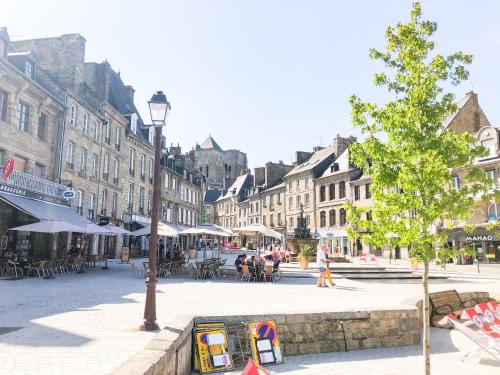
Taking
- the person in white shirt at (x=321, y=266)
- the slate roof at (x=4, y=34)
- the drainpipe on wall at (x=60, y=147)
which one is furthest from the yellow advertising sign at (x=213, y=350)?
the drainpipe on wall at (x=60, y=147)

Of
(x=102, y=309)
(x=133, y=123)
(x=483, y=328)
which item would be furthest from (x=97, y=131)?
(x=483, y=328)

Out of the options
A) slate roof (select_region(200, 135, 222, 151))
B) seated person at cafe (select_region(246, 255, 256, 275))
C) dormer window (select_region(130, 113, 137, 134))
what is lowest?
seated person at cafe (select_region(246, 255, 256, 275))

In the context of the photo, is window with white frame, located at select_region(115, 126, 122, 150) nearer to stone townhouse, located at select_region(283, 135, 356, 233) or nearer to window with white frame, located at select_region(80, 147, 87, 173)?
window with white frame, located at select_region(80, 147, 87, 173)

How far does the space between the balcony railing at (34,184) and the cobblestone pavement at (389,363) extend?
46.2ft

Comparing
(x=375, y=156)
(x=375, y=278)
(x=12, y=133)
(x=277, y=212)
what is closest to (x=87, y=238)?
(x=12, y=133)

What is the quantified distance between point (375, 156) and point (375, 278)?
12408 mm

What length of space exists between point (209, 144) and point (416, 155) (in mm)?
83911

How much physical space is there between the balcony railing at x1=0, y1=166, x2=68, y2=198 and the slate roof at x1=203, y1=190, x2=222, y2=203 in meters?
54.2

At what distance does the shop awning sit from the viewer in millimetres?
14727

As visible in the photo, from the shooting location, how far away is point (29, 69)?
1900cm

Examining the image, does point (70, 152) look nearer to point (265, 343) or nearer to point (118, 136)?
point (118, 136)

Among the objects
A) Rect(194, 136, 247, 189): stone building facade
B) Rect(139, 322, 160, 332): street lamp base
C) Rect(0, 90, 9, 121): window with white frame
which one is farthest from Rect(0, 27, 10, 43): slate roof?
Rect(194, 136, 247, 189): stone building facade

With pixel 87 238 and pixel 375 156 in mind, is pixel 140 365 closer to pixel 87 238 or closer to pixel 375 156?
pixel 375 156

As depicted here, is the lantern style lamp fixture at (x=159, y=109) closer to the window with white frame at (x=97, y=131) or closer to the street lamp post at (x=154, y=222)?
the street lamp post at (x=154, y=222)
